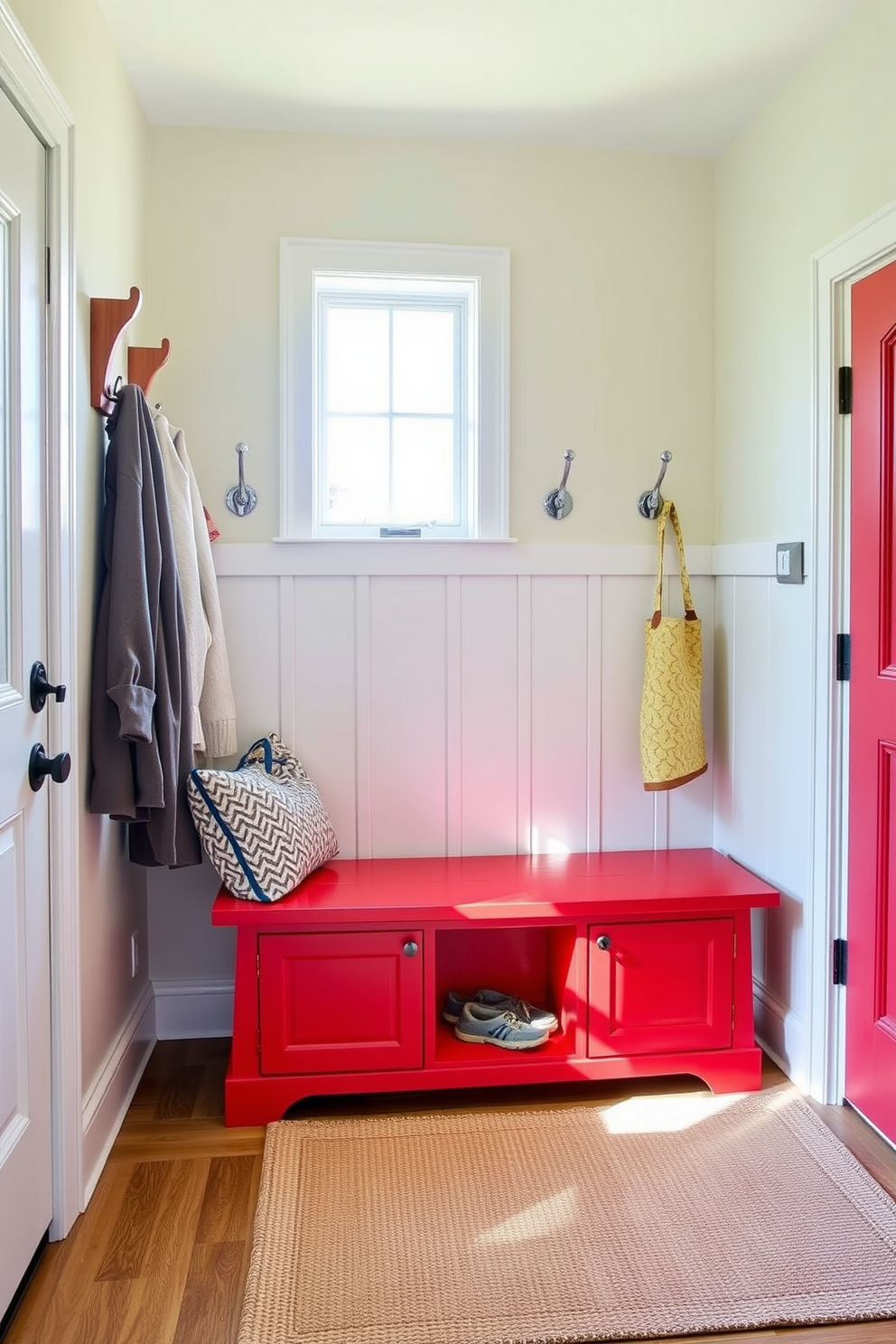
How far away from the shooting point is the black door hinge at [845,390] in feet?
7.10

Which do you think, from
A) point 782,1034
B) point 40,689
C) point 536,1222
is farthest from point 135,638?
point 782,1034

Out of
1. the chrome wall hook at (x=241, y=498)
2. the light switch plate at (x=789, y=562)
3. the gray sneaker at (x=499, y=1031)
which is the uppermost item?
the chrome wall hook at (x=241, y=498)

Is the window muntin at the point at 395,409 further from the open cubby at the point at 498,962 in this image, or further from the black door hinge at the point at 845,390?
the open cubby at the point at 498,962

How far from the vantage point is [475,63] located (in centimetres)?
229

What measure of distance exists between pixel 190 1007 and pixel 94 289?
183 centimetres

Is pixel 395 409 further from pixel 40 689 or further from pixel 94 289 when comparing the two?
pixel 40 689

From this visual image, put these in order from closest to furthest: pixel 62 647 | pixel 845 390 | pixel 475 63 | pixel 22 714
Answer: pixel 22 714, pixel 62 647, pixel 845 390, pixel 475 63

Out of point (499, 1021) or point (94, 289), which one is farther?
point (499, 1021)

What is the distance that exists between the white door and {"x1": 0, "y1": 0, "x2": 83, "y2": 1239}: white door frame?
0.07 ft

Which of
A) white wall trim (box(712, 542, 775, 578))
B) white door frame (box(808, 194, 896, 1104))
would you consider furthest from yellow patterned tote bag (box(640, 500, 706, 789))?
white door frame (box(808, 194, 896, 1104))

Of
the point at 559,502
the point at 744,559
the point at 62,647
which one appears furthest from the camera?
the point at 559,502

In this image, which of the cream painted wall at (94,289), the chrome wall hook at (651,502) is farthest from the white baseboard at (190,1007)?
the chrome wall hook at (651,502)

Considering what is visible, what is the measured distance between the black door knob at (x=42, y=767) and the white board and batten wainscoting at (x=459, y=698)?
930 millimetres

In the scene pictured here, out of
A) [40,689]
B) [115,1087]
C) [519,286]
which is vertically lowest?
[115,1087]
